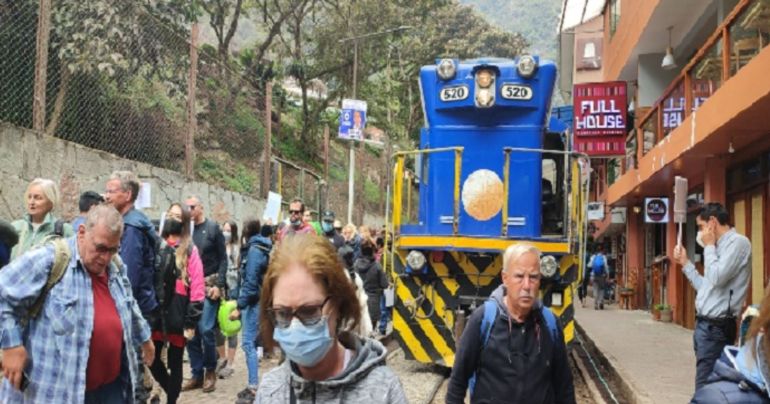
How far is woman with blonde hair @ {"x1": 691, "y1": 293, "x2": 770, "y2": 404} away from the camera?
2.42 meters

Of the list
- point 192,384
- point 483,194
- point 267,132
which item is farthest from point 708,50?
point 267,132

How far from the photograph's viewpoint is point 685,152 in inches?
539

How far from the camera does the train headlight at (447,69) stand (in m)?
10.7

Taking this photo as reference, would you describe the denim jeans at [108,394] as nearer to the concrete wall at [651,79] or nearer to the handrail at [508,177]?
the handrail at [508,177]

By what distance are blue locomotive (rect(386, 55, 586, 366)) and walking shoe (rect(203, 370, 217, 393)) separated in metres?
2.49

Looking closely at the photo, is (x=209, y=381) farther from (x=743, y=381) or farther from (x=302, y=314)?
(x=743, y=381)

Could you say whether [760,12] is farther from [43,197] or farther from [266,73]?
[266,73]

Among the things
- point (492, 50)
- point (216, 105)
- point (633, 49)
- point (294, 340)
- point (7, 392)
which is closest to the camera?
point (294, 340)

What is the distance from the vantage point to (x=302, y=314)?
2357mm

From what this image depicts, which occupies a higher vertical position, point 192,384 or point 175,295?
point 175,295

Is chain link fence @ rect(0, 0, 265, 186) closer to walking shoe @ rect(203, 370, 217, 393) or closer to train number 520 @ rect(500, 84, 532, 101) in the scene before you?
walking shoe @ rect(203, 370, 217, 393)

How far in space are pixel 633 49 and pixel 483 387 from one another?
1893 centimetres

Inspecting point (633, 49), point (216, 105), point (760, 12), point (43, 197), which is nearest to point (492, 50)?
point (633, 49)

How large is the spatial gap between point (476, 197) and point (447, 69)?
1.64 meters
